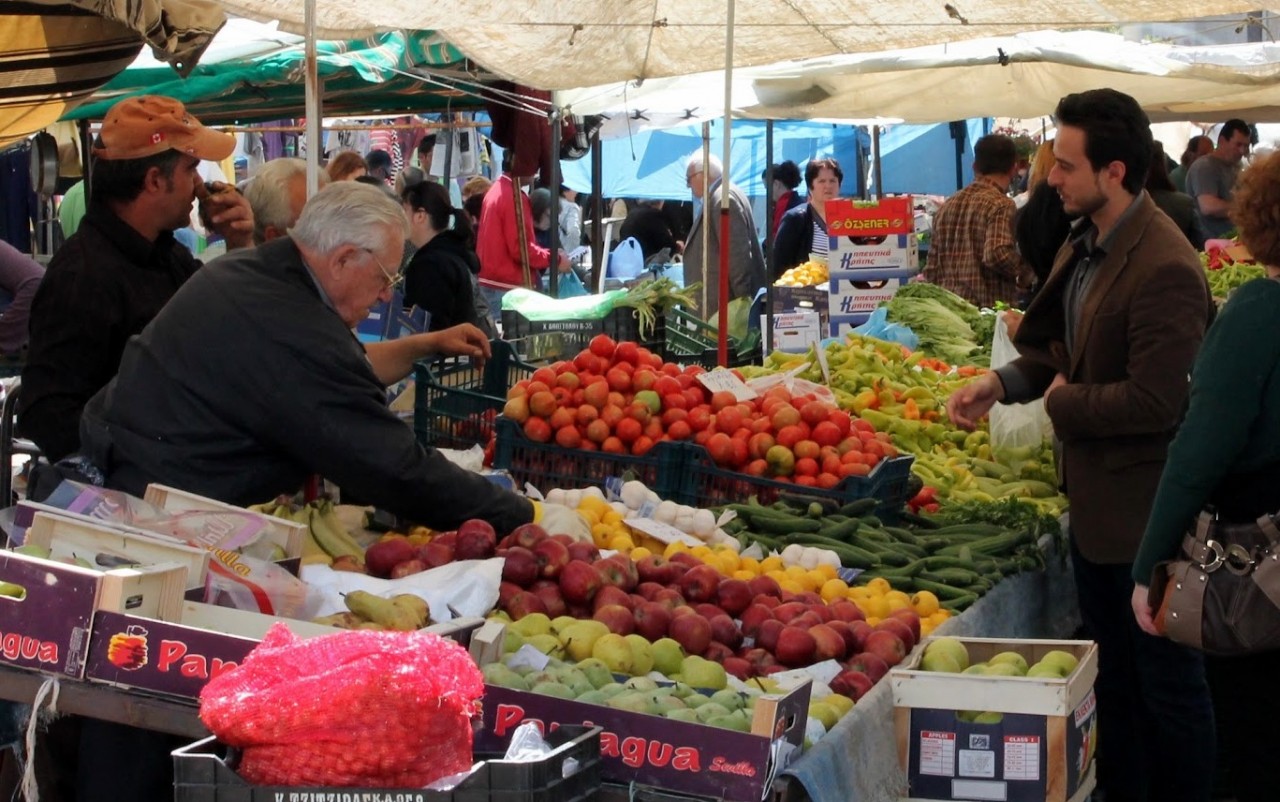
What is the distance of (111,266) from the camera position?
→ 14.3ft

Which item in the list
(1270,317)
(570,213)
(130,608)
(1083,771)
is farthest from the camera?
(570,213)

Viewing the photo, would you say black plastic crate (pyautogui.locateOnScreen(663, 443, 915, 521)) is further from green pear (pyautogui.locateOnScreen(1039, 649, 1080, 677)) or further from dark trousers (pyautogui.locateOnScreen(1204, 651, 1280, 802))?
dark trousers (pyautogui.locateOnScreen(1204, 651, 1280, 802))

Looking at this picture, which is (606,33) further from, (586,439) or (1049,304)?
(1049,304)

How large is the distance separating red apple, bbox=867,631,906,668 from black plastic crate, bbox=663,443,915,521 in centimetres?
143

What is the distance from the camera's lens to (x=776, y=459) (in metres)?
5.09

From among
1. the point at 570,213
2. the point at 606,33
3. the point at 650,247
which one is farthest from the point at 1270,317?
the point at 650,247

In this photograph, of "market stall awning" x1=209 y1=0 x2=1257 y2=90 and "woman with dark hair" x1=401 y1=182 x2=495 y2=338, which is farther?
"woman with dark hair" x1=401 y1=182 x2=495 y2=338

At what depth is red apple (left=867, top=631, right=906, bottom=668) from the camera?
3549mm

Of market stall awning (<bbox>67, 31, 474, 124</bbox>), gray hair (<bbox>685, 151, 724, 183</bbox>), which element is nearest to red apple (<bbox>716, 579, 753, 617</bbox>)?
market stall awning (<bbox>67, 31, 474, 124</bbox>)

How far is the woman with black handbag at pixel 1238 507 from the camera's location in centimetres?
315

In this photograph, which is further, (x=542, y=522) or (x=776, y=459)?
(x=776, y=459)

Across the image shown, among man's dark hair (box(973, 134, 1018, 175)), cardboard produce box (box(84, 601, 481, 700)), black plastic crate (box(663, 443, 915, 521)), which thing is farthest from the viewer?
man's dark hair (box(973, 134, 1018, 175))

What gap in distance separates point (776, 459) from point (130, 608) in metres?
2.75

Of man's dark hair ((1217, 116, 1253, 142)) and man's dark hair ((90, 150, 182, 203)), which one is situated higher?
man's dark hair ((90, 150, 182, 203))
